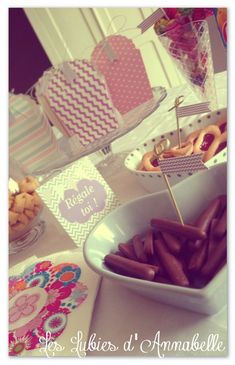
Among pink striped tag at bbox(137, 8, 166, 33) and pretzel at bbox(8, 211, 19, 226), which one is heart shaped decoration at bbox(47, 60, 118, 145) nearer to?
pink striped tag at bbox(137, 8, 166, 33)

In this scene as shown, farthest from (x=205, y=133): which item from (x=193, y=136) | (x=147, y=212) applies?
(x=147, y=212)

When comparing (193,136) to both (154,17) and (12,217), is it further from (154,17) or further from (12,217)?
(12,217)

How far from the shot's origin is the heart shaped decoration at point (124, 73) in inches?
41.4

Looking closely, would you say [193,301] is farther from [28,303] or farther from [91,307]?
[28,303]

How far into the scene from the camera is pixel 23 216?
31.1 inches

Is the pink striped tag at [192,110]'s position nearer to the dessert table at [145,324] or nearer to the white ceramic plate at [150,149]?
the white ceramic plate at [150,149]

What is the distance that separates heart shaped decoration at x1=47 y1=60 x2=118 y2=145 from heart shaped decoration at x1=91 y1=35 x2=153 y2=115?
10 cm

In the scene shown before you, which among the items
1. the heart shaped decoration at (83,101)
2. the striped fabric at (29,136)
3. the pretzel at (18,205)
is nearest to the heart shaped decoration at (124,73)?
the heart shaped decoration at (83,101)

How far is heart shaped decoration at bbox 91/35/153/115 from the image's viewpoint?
105cm

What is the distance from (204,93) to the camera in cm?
95

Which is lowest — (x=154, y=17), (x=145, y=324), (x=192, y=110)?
(x=145, y=324)

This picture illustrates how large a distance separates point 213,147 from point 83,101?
15.2 inches

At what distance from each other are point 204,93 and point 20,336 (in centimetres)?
66
